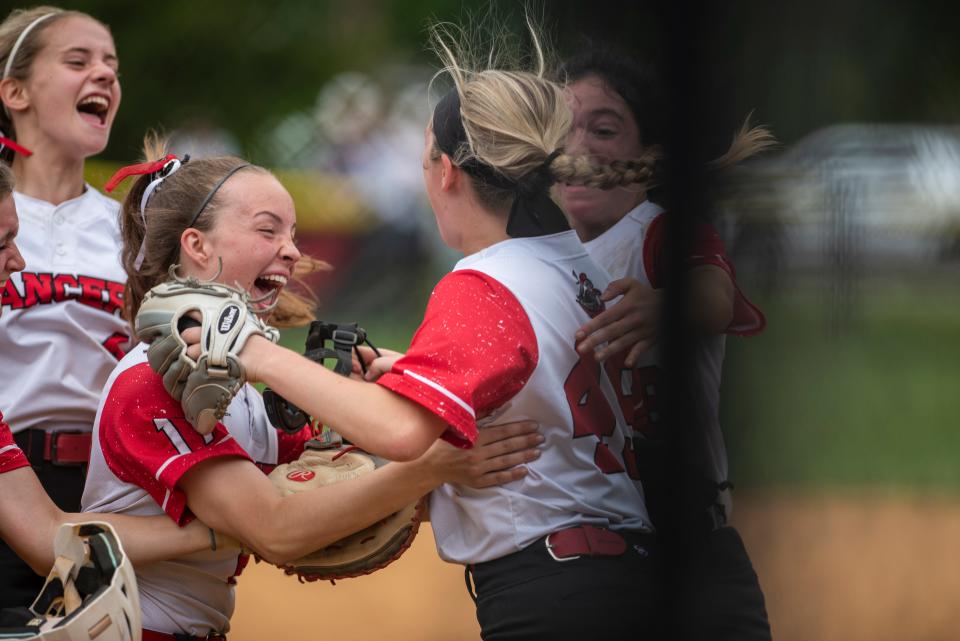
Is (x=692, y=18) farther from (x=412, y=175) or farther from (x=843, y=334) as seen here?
(x=412, y=175)

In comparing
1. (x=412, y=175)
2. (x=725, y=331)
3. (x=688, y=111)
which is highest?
(x=688, y=111)

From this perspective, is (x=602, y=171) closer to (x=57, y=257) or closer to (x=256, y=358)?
(x=256, y=358)

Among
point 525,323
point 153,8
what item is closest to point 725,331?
point 525,323

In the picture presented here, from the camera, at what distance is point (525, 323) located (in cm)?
158

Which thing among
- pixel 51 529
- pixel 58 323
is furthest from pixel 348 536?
pixel 58 323

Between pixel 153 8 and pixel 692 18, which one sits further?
pixel 153 8

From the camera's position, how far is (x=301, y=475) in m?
→ 1.85

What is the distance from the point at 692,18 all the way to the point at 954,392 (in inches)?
15.9

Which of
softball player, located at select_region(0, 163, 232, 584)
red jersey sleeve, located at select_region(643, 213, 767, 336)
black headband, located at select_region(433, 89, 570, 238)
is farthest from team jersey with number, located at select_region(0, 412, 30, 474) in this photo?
red jersey sleeve, located at select_region(643, 213, 767, 336)

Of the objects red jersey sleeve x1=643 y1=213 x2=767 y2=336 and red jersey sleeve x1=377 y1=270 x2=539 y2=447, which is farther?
red jersey sleeve x1=377 y1=270 x2=539 y2=447

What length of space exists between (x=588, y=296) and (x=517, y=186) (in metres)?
0.19

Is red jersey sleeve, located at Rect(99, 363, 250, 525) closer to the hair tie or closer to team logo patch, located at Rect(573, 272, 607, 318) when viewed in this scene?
the hair tie

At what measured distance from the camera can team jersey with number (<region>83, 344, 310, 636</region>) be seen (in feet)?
5.83

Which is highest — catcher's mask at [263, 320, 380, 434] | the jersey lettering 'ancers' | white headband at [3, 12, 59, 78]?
white headband at [3, 12, 59, 78]
